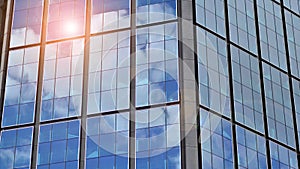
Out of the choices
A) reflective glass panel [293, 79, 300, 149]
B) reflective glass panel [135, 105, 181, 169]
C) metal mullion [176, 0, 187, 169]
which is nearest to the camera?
metal mullion [176, 0, 187, 169]

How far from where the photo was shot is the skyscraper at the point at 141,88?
135 feet

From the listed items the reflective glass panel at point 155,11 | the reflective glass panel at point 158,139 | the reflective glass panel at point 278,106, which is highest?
the reflective glass panel at point 155,11

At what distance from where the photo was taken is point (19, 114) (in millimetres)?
45406

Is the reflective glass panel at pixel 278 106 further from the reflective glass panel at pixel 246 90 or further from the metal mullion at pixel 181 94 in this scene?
the metal mullion at pixel 181 94

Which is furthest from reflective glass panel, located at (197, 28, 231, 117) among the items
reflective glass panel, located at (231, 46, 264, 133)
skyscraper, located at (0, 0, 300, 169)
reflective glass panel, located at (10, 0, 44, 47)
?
reflective glass panel, located at (10, 0, 44, 47)

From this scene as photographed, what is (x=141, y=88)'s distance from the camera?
42.3 meters

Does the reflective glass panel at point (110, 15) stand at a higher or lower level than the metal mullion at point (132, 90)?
higher

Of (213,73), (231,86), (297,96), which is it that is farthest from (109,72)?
(297,96)

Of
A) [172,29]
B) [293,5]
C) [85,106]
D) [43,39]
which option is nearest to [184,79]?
[172,29]

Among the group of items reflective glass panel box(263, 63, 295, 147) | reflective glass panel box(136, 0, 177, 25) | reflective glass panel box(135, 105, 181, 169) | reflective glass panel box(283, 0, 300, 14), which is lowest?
reflective glass panel box(135, 105, 181, 169)

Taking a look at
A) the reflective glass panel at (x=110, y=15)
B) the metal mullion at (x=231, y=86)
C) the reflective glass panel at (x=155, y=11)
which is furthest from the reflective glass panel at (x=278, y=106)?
the reflective glass panel at (x=110, y=15)

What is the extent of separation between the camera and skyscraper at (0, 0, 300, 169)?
1622 inches

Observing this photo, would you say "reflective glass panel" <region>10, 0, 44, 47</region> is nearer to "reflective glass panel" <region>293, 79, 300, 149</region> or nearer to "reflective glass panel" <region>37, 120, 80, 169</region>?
"reflective glass panel" <region>37, 120, 80, 169</region>

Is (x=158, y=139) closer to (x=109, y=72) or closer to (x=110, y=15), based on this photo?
(x=109, y=72)
